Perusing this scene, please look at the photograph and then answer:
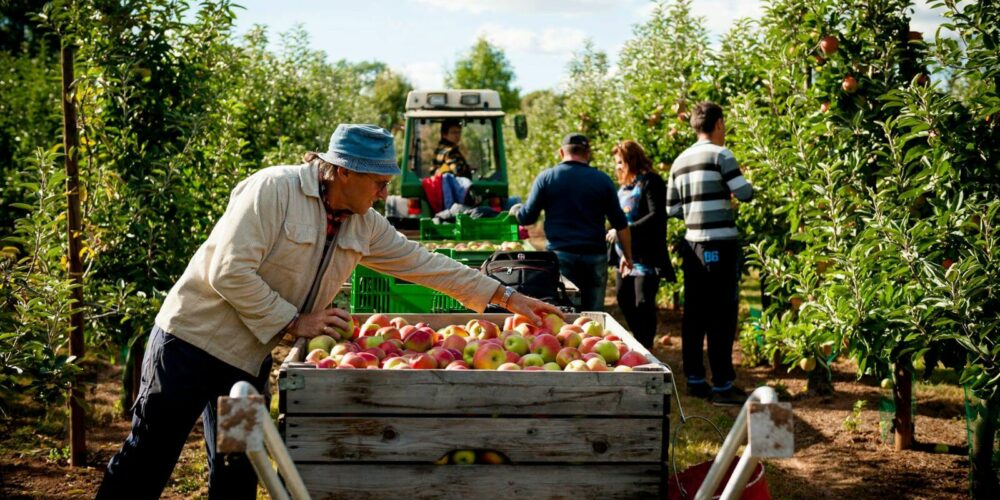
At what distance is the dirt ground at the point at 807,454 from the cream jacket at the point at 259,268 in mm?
1875

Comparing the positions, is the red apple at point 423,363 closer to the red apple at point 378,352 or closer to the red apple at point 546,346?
the red apple at point 378,352

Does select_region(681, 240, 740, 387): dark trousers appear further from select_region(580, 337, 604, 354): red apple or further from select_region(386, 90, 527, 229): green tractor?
select_region(386, 90, 527, 229): green tractor

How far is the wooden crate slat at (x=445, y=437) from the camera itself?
271 cm

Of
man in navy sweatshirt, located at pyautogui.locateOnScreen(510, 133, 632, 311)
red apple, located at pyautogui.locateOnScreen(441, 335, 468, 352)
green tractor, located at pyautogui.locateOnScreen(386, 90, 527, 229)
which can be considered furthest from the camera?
green tractor, located at pyautogui.locateOnScreen(386, 90, 527, 229)

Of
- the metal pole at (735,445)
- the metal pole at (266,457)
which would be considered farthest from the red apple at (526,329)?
the metal pole at (266,457)

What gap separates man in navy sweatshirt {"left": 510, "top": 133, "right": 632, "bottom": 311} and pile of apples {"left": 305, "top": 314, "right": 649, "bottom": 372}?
9.36ft

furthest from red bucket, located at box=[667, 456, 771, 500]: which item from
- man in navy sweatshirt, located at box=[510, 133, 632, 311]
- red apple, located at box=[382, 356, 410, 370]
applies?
man in navy sweatshirt, located at box=[510, 133, 632, 311]

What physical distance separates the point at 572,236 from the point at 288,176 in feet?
12.1

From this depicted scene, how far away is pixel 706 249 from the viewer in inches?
251

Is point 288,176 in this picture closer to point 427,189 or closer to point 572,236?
point 572,236

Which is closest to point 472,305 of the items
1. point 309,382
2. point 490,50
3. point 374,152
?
point 374,152

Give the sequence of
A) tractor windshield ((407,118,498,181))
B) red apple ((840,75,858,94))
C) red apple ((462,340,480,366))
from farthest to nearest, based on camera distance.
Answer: tractor windshield ((407,118,498,181)) → red apple ((840,75,858,94)) → red apple ((462,340,480,366))

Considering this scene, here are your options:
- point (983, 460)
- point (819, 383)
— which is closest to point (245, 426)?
point (983, 460)

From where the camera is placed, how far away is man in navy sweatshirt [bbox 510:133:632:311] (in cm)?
656
